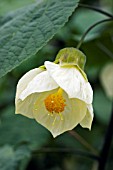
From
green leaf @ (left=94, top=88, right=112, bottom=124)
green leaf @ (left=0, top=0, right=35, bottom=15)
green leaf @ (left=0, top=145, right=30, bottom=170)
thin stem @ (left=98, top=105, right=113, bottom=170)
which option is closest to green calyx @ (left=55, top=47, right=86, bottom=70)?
thin stem @ (left=98, top=105, right=113, bottom=170)

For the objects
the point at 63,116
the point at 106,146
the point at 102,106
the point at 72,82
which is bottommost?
the point at 102,106

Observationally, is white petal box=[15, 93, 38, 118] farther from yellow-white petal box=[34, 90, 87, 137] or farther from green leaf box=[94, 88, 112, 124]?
green leaf box=[94, 88, 112, 124]

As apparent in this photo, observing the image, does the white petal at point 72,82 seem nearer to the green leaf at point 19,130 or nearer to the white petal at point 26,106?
the white petal at point 26,106

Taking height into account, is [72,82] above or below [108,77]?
above

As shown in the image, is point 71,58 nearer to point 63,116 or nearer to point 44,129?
point 63,116

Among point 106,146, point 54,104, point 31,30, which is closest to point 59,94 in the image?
point 54,104

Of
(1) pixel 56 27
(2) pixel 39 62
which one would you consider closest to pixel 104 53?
(2) pixel 39 62

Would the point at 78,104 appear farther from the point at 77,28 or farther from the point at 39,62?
the point at 77,28
